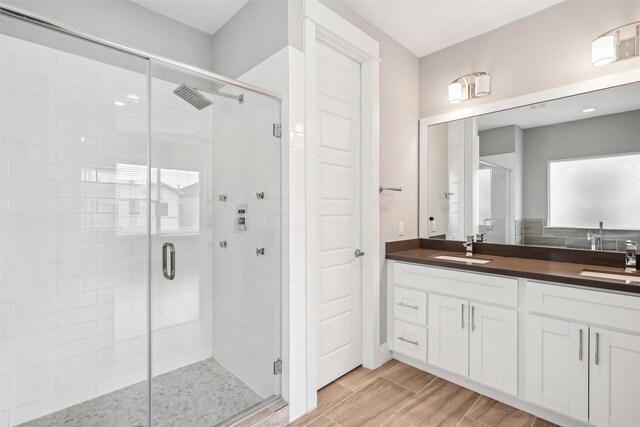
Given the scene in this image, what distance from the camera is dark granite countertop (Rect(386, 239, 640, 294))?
1666mm

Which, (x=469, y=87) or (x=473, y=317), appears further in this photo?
(x=469, y=87)

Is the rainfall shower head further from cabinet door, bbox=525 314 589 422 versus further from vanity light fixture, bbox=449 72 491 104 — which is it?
cabinet door, bbox=525 314 589 422

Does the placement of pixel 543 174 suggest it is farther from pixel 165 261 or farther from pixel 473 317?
pixel 165 261

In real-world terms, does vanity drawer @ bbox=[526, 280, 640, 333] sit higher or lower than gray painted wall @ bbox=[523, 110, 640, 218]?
Result: lower

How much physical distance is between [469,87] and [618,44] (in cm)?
92

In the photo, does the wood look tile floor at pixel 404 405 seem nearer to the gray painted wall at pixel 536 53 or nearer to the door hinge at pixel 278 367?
the door hinge at pixel 278 367

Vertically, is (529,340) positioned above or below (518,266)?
below

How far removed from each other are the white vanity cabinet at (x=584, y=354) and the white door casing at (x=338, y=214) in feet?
3.84

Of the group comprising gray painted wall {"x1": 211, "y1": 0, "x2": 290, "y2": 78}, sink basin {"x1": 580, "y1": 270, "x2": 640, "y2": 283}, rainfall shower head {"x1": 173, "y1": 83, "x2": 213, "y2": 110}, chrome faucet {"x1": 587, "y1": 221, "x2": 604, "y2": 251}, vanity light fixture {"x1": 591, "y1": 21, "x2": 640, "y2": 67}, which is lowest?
sink basin {"x1": 580, "y1": 270, "x2": 640, "y2": 283}

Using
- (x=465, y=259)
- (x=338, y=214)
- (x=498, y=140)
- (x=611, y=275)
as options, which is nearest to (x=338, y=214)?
(x=338, y=214)

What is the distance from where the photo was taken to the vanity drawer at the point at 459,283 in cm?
199

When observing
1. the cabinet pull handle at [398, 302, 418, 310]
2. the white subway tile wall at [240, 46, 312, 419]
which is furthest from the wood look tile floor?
the cabinet pull handle at [398, 302, 418, 310]

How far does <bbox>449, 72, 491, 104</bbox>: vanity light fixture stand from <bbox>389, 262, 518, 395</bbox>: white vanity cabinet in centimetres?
148

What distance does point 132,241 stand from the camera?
80.1 inches
